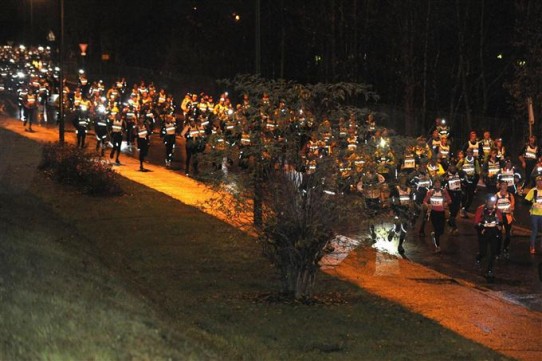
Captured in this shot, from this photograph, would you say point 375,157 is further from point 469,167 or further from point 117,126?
point 117,126

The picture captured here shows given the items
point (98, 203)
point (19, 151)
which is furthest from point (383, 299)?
point (19, 151)

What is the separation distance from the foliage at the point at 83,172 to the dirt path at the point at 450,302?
7272mm

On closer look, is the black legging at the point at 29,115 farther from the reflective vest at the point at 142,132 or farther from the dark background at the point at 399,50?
the reflective vest at the point at 142,132

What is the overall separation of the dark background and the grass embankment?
562 inches

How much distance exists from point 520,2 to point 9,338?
2614 cm

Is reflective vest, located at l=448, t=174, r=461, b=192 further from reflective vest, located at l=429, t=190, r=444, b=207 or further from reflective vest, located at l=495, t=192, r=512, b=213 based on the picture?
reflective vest, located at l=495, t=192, r=512, b=213

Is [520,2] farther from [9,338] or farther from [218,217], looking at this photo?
[9,338]

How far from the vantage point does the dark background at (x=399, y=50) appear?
33.3m

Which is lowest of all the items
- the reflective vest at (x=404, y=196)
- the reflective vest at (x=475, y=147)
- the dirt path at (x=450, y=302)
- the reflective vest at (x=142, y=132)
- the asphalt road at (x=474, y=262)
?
the asphalt road at (x=474, y=262)

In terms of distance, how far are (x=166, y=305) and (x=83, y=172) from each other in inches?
423

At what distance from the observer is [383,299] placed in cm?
1287

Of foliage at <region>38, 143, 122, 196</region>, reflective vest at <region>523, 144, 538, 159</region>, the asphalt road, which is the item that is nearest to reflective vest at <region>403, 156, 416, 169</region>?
the asphalt road

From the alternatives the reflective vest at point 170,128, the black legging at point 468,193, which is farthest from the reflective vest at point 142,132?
the black legging at point 468,193

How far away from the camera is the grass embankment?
25.8 ft
